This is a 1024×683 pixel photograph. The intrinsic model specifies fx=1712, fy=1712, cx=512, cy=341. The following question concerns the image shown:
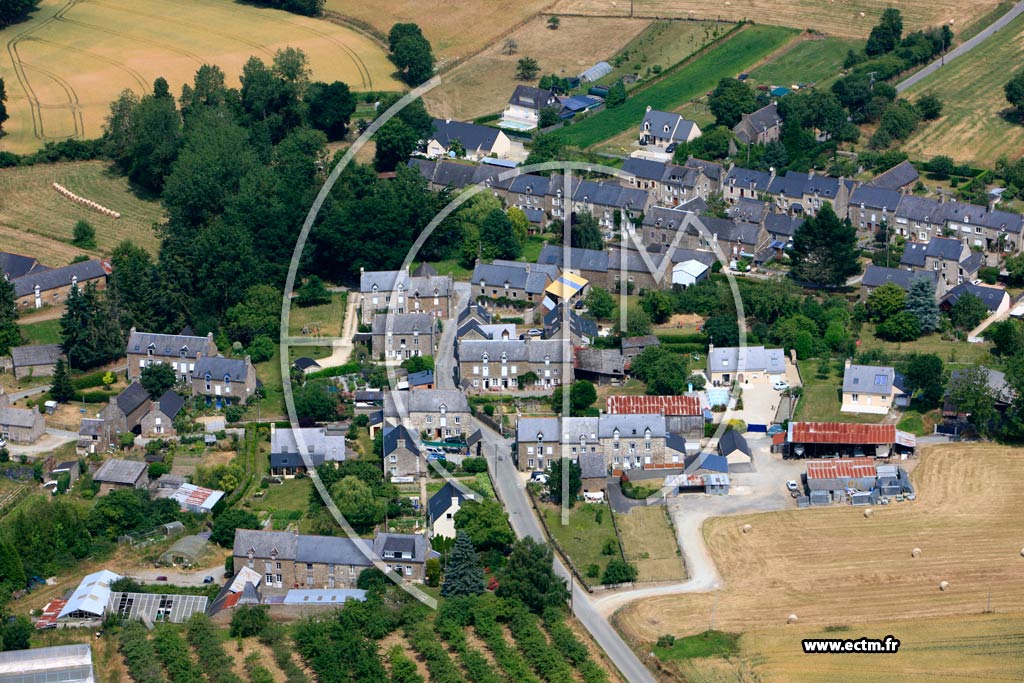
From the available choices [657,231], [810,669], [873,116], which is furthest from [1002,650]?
[873,116]

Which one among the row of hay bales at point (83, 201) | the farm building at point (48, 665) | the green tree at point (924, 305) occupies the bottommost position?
the farm building at point (48, 665)

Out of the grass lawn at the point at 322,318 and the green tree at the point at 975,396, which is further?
the grass lawn at the point at 322,318

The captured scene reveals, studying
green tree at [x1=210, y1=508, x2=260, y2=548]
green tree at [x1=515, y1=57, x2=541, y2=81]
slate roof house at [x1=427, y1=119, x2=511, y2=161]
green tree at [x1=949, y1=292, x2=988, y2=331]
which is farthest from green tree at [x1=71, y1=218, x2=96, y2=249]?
green tree at [x1=949, y1=292, x2=988, y2=331]

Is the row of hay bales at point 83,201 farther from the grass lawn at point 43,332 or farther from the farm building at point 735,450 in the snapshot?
the farm building at point 735,450

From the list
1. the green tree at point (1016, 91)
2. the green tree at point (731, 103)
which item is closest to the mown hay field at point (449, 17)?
the green tree at point (731, 103)

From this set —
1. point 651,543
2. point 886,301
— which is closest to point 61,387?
point 651,543

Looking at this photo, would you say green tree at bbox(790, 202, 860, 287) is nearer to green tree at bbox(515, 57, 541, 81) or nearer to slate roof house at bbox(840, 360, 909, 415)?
slate roof house at bbox(840, 360, 909, 415)

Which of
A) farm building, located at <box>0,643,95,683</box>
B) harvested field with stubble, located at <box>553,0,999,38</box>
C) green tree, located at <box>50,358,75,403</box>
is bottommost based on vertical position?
farm building, located at <box>0,643,95,683</box>
